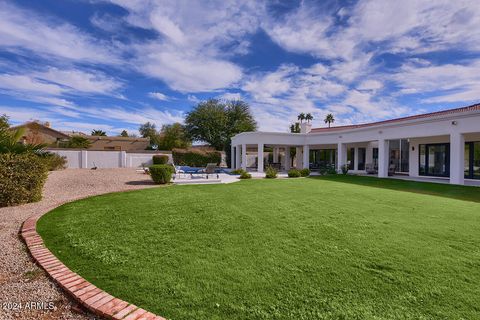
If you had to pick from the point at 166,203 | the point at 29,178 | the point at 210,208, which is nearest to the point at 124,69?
the point at 29,178

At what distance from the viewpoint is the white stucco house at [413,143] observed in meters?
15.1

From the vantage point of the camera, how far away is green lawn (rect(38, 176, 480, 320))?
2.93 metres

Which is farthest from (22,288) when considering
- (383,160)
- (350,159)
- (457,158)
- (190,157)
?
(350,159)

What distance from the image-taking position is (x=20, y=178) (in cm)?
877

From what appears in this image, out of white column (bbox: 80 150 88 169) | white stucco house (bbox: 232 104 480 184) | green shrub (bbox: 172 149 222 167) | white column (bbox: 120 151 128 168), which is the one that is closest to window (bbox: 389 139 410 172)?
white stucco house (bbox: 232 104 480 184)

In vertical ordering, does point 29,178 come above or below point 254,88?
below

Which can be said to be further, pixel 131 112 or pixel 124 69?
pixel 131 112

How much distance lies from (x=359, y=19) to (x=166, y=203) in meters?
12.9

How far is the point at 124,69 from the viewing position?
17516 millimetres

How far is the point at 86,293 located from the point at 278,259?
9.00 ft

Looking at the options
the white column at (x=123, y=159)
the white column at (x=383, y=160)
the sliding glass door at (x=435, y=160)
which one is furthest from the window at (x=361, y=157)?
the white column at (x=123, y=159)

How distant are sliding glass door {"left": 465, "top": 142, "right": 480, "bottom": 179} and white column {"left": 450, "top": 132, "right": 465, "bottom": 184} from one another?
3.83 meters

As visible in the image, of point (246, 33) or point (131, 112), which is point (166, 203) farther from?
point (131, 112)

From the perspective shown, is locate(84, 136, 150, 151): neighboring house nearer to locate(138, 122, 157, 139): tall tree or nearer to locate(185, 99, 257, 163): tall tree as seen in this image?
locate(138, 122, 157, 139): tall tree
